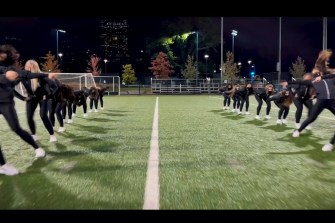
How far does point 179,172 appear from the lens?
6.52 m

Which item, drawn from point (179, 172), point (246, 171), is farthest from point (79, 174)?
point (246, 171)

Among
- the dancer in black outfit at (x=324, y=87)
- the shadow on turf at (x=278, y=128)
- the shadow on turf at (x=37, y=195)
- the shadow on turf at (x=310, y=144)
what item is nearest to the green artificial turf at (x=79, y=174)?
the shadow on turf at (x=37, y=195)

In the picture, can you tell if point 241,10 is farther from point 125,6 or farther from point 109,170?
point 109,170

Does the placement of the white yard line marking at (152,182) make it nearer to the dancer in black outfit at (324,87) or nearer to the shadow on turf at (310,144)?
the shadow on turf at (310,144)

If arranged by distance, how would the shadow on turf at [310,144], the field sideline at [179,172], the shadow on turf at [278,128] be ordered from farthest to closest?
A: the shadow on turf at [278,128] < the shadow on turf at [310,144] < the field sideline at [179,172]

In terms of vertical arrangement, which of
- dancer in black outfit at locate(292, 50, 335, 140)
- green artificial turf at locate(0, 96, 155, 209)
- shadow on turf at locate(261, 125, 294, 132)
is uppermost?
dancer in black outfit at locate(292, 50, 335, 140)

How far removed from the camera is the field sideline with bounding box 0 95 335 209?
4844 mm

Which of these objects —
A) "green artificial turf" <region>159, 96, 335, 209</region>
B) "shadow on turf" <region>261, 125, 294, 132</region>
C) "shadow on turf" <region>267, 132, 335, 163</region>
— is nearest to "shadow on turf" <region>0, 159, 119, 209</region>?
"green artificial turf" <region>159, 96, 335, 209</region>

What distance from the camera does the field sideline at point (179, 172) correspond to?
→ 484 cm

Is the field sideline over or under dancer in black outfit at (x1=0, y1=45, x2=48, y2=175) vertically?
under

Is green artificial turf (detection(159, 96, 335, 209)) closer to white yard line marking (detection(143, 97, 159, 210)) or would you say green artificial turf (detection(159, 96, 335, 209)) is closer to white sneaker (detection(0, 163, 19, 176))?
white yard line marking (detection(143, 97, 159, 210))

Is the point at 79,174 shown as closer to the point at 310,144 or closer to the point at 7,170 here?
the point at 7,170

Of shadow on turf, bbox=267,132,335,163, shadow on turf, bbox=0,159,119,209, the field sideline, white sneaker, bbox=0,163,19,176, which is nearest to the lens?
shadow on turf, bbox=0,159,119,209

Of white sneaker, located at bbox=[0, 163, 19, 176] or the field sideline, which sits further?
white sneaker, located at bbox=[0, 163, 19, 176]
